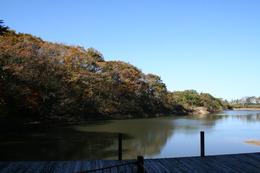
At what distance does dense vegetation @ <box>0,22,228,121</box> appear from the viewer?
26.1 meters

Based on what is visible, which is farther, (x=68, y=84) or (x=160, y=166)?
(x=68, y=84)

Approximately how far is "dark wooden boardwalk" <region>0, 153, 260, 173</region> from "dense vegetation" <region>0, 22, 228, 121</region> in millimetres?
13948

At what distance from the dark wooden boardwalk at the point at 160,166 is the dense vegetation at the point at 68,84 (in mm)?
13948

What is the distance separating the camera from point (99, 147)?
18.9m

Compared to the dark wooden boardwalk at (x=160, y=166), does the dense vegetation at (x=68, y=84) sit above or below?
above

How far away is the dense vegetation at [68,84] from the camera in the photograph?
2612cm

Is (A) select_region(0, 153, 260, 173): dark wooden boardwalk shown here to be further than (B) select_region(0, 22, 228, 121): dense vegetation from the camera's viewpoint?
No

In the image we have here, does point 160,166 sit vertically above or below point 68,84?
below

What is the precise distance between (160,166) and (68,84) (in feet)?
99.2

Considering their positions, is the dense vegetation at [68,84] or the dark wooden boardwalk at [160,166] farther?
the dense vegetation at [68,84]

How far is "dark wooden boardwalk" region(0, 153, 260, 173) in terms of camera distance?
26.8 ft

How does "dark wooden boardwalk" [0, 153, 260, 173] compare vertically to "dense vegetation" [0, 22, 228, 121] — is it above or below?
below

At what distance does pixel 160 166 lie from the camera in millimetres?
8727

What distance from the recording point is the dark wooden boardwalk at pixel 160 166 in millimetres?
8180
